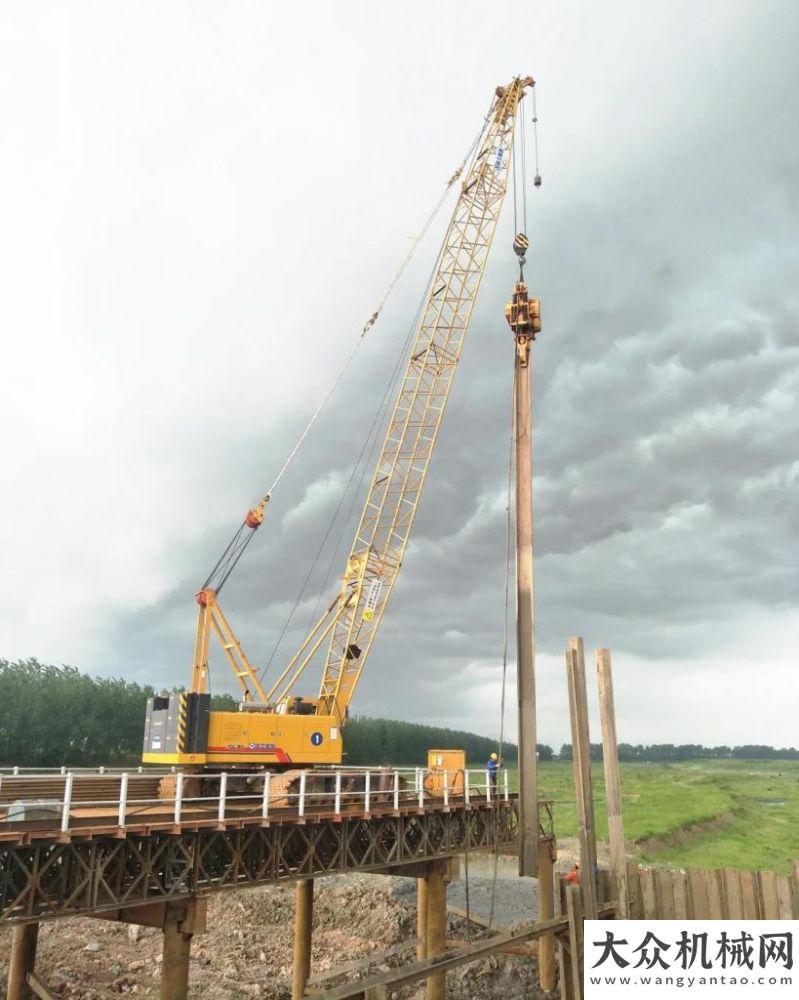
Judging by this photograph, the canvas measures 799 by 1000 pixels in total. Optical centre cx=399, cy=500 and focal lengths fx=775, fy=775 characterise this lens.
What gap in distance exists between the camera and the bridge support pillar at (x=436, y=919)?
25.2 metres

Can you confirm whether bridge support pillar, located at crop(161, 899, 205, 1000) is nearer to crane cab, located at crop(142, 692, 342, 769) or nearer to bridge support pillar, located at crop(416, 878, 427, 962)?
crane cab, located at crop(142, 692, 342, 769)

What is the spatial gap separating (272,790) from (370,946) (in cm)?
1444

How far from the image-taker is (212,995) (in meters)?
28.4

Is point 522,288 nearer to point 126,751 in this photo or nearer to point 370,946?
point 370,946

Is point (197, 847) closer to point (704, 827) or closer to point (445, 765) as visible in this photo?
point (445, 765)

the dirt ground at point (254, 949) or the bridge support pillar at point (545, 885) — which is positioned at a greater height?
the bridge support pillar at point (545, 885)

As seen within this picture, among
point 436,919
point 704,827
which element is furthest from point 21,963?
point 704,827

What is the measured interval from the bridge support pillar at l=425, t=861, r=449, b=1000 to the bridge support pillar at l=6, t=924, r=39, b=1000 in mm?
12328

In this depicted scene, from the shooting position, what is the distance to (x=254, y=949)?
3494 cm

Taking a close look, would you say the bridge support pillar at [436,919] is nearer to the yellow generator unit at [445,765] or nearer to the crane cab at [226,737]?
the yellow generator unit at [445,765]

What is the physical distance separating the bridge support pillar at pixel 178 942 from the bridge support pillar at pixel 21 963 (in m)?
8.24

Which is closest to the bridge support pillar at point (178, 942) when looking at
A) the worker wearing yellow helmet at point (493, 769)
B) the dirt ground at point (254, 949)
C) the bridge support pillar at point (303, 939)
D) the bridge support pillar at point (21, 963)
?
the bridge support pillar at point (21, 963)

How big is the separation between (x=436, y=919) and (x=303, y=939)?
16.8 ft

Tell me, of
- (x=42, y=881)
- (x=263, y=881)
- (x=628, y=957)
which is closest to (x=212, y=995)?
(x=263, y=881)
